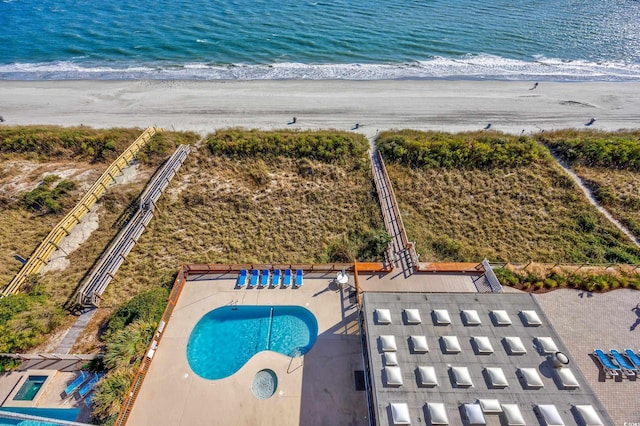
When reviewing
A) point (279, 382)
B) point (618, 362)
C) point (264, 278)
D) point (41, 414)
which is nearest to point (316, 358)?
point (279, 382)

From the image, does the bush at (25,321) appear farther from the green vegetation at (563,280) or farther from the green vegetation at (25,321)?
the green vegetation at (563,280)

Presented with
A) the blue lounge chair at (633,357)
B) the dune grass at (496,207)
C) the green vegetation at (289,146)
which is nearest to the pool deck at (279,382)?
the dune grass at (496,207)

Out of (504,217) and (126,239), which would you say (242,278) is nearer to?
(126,239)

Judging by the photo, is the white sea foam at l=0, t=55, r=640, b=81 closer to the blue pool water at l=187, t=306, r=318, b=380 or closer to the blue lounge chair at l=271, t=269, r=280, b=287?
the blue lounge chair at l=271, t=269, r=280, b=287

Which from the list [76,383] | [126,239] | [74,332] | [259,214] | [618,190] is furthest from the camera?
[618,190]

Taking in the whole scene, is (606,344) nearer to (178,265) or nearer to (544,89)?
(178,265)
